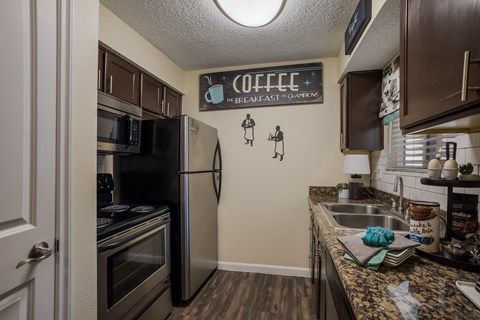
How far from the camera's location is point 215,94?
118 inches

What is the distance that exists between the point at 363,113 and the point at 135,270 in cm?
234

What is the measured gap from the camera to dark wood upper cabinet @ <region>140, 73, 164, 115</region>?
2.31m

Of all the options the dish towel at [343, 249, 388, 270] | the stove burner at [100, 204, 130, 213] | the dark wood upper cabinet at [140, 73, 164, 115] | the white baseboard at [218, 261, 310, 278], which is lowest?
the white baseboard at [218, 261, 310, 278]

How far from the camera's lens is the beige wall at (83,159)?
1.06 meters

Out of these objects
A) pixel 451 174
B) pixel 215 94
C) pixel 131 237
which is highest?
pixel 215 94

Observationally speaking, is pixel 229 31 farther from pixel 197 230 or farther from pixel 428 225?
pixel 428 225

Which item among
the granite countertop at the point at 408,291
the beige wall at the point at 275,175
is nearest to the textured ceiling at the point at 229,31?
the beige wall at the point at 275,175

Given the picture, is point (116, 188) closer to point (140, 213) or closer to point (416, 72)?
point (140, 213)

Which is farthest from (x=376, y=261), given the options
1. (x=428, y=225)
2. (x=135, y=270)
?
(x=135, y=270)

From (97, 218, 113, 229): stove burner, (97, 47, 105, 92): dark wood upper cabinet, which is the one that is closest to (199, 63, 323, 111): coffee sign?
(97, 47, 105, 92): dark wood upper cabinet

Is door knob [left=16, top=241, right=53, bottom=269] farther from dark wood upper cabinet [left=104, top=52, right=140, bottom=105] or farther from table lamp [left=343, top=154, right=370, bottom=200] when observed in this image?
table lamp [left=343, top=154, right=370, bottom=200]

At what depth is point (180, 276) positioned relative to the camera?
7.04 ft

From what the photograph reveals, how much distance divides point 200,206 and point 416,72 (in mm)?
1966

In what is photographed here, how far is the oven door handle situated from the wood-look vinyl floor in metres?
0.82
